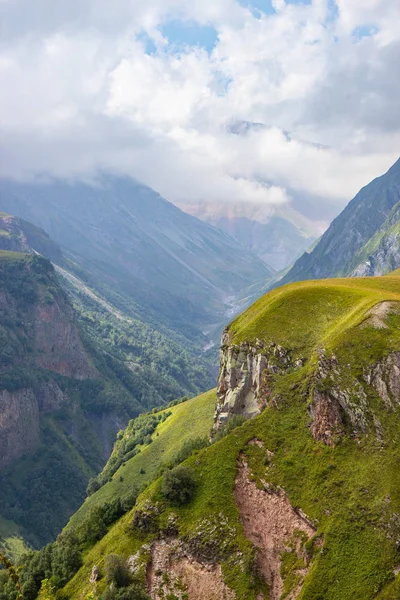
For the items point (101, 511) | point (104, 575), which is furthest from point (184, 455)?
point (104, 575)

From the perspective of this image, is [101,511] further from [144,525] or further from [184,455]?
[144,525]

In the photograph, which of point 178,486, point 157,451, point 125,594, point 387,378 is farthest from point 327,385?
point 157,451

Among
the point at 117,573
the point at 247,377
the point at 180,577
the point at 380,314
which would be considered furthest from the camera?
the point at 247,377

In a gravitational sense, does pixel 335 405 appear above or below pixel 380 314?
below

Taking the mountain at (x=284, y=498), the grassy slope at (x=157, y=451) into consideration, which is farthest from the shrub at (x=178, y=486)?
the grassy slope at (x=157, y=451)

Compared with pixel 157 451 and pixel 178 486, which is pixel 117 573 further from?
pixel 157 451

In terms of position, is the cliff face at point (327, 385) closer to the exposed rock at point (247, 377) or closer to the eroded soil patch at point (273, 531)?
the exposed rock at point (247, 377)

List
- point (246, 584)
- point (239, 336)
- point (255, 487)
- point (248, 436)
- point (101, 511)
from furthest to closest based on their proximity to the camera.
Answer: point (239, 336)
point (101, 511)
point (248, 436)
point (255, 487)
point (246, 584)
